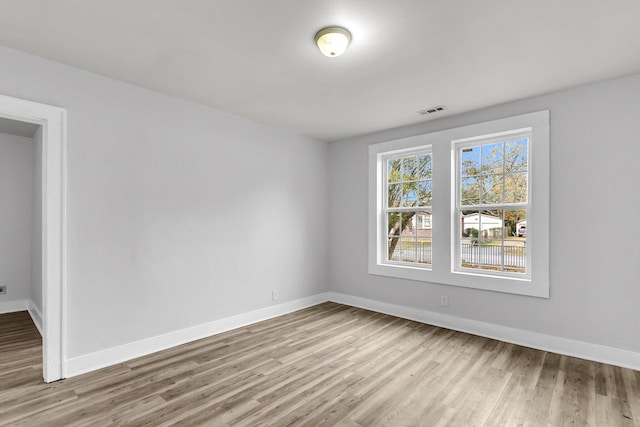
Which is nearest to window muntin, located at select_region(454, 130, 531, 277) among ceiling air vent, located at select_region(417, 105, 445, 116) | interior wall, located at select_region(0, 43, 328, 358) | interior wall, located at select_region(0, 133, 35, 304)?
ceiling air vent, located at select_region(417, 105, 445, 116)

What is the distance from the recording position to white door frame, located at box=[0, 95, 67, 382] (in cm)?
263

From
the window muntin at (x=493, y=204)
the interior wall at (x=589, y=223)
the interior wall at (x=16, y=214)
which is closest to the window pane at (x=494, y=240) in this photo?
the window muntin at (x=493, y=204)

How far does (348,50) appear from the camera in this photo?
2.49m

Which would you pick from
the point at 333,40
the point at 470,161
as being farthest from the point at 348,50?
the point at 470,161

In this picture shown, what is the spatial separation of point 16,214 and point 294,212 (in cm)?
402

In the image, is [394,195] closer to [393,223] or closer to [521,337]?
[393,223]

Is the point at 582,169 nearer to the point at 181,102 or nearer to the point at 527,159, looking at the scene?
the point at 527,159

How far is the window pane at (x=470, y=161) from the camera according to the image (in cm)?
394

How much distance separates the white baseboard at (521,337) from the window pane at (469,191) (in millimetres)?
1414

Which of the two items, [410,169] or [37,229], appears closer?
[37,229]

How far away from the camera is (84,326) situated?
9.25 ft

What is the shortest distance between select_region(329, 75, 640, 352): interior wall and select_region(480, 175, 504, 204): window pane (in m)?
0.54

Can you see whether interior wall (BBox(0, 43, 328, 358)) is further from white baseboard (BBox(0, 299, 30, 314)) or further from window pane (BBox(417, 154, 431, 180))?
white baseboard (BBox(0, 299, 30, 314))

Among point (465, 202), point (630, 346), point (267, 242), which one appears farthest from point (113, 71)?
point (630, 346)
